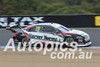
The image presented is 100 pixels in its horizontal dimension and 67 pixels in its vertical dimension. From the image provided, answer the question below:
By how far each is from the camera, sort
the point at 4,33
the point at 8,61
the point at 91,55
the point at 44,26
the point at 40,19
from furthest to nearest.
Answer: the point at 40,19, the point at 4,33, the point at 44,26, the point at 91,55, the point at 8,61

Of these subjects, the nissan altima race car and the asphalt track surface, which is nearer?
the nissan altima race car

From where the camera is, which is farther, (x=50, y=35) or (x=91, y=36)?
(x=91, y=36)

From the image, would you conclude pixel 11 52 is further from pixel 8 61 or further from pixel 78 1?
pixel 78 1

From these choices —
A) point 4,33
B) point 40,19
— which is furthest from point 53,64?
point 40,19

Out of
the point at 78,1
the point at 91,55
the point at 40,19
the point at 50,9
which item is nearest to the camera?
the point at 91,55

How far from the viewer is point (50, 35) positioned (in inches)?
424

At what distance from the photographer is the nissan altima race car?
10.7 meters

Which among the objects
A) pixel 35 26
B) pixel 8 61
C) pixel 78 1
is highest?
Answer: pixel 78 1

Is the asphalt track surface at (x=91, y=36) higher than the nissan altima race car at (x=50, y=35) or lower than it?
lower

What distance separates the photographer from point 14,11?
27.3 meters

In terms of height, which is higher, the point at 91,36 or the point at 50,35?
the point at 50,35

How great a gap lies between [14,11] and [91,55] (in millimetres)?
19495

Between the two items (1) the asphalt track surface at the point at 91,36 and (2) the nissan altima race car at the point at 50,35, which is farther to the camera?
(1) the asphalt track surface at the point at 91,36

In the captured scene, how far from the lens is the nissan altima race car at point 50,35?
1072 cm
